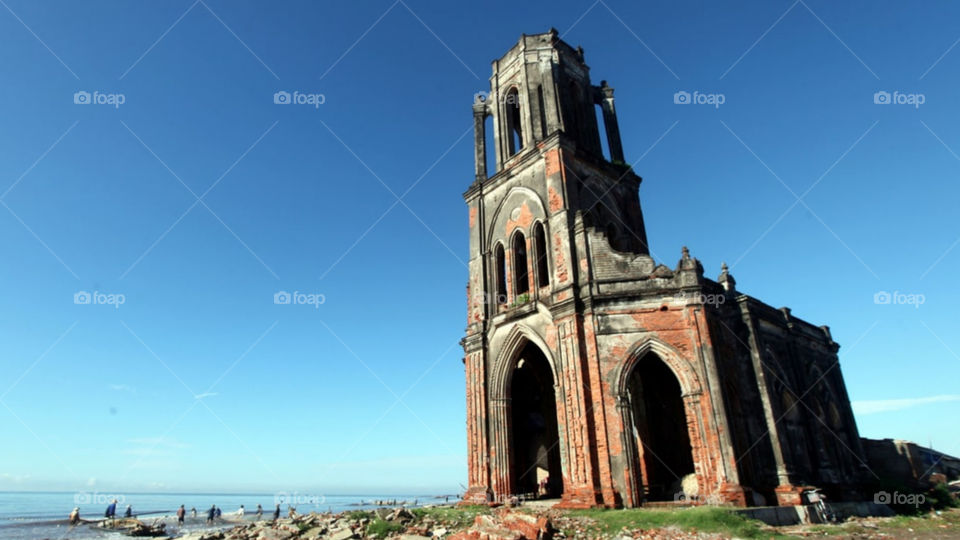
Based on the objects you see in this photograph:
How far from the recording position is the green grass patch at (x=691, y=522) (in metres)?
10.5

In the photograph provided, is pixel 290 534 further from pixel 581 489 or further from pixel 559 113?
pixel 559 113

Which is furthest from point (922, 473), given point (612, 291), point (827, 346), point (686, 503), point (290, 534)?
point (290, 534)

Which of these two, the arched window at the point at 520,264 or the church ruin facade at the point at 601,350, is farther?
the arched window at the point at 520,264

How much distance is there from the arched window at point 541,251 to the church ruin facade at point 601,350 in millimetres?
73

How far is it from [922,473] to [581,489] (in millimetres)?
17744

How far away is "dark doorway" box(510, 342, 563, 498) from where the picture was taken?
18359 millimetres

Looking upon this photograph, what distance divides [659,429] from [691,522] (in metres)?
7.10

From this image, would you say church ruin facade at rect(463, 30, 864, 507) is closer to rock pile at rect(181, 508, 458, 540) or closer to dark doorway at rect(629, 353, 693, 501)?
dark doorway at rect(629, 353, 693, 501)
